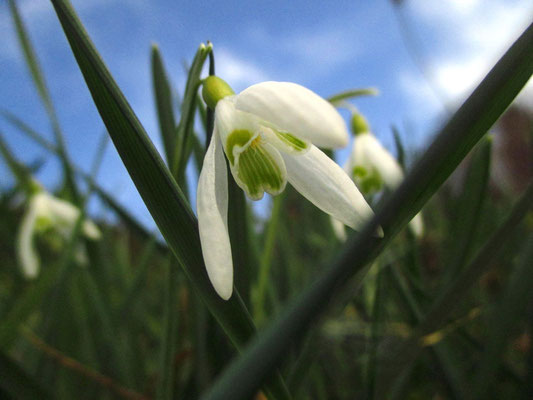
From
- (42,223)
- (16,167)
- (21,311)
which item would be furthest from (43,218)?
(21,311)

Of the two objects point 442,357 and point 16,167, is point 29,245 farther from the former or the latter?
point 442,357

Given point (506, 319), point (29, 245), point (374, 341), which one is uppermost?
point (506, 319)

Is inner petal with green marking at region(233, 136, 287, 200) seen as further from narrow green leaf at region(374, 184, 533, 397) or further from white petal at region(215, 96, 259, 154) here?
narrow green leaf at region(374, 184, 533, 397)

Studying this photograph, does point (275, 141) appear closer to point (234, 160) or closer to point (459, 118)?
point (234, 160)

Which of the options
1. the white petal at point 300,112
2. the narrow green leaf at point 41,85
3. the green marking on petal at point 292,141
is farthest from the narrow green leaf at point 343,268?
the narrow green leaf at point 41,85

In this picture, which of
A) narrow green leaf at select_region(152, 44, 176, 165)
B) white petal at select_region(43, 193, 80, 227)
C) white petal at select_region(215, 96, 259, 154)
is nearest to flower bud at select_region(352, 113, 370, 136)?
narrow green leaf at select_region(152, 44, 176, 165)
